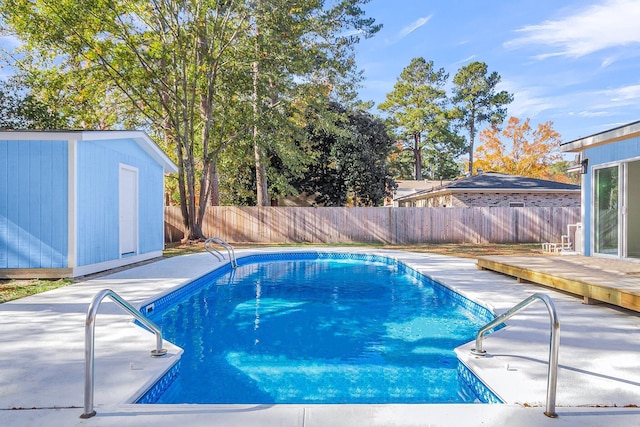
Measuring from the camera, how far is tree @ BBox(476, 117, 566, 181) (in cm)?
3281

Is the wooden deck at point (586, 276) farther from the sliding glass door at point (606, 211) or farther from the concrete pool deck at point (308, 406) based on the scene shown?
the sliding glass door at point (606, 211)

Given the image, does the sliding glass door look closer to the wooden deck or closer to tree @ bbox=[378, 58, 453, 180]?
the wooden deck

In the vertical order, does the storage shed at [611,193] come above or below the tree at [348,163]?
below

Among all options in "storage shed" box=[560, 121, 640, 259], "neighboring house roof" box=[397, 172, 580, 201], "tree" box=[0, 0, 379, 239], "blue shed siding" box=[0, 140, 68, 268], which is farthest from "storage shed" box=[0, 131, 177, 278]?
"neighboring house roof" box=[397, 172, 580, 201]

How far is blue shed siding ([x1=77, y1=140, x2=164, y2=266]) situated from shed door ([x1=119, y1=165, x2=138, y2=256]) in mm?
169

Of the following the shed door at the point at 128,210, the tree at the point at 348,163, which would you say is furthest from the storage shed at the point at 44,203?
the tree at the point at 348,163

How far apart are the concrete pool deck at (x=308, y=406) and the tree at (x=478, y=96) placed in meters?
32.4

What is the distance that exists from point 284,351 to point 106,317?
7.64 feet

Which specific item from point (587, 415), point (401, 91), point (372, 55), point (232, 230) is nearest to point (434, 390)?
point (587, 415)

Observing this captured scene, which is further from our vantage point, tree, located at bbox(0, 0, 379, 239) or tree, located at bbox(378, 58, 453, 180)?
tree, located at bbox(378, 58, 453, 180)

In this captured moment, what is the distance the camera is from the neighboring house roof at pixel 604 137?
7.52 meters

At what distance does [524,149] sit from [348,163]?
2058 centimetres

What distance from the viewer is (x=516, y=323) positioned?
470 cm

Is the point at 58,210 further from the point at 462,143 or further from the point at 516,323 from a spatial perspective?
the point at 462,143
